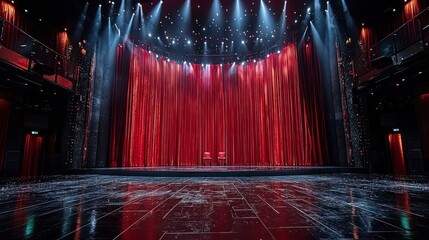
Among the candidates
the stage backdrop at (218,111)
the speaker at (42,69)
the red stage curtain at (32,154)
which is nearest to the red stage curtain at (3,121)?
the red stage curtain at (32,154)

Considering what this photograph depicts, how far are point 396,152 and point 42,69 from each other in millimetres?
9719

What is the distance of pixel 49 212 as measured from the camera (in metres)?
1.56

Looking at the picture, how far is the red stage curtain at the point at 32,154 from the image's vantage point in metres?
7.05

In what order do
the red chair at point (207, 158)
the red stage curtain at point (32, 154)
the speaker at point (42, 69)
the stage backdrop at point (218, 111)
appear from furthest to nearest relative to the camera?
the red chair at point (207, 158), the stage backdrop at point (218, 111), the red stage curtain at point (32, 154), the speaker at point (42, 69)

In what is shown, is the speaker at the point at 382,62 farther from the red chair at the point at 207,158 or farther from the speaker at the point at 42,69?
the speaker at the point at 42,69

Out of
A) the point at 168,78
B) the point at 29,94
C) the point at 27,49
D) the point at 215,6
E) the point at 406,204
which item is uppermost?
the point at 215,6

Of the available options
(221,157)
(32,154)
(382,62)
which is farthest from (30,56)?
(382,62)

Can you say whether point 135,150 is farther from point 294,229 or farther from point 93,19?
point 294,229

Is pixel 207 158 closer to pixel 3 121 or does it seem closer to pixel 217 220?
pixel 3 121

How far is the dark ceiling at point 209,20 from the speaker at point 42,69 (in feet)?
6.49

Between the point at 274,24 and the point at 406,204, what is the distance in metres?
8.06

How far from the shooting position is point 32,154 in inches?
284

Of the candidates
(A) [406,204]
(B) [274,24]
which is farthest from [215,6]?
(A) [406,204]

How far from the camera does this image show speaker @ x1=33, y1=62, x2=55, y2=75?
573cm
